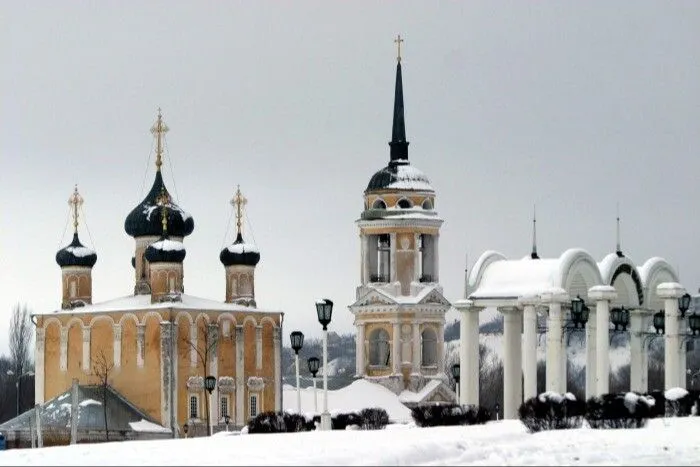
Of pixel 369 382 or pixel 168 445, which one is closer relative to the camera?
pixel 168 445

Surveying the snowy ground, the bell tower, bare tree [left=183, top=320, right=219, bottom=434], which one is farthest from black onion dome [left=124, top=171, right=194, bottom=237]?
the snowy ground

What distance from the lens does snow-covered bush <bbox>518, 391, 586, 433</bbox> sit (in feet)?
90.5

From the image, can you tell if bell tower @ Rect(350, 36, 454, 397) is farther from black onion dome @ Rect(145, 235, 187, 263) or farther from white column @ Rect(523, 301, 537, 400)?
white column @ Rect(523, 301, 537, 400)

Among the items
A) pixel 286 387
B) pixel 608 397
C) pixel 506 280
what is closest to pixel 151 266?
pixel 286 387

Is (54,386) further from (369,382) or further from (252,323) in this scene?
(369,382)

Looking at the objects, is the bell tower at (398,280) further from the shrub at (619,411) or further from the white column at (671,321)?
the shrub at (619,411)

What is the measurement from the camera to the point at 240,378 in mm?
65938

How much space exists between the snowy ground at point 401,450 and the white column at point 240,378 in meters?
39.6

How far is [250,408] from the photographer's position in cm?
6588

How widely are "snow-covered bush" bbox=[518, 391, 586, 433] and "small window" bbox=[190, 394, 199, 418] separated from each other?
116 feet

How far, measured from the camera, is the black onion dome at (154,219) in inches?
2616

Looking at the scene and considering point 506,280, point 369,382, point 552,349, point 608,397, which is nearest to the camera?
point 608,397

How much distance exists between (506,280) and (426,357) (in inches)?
1371

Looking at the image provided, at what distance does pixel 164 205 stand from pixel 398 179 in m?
9.14
